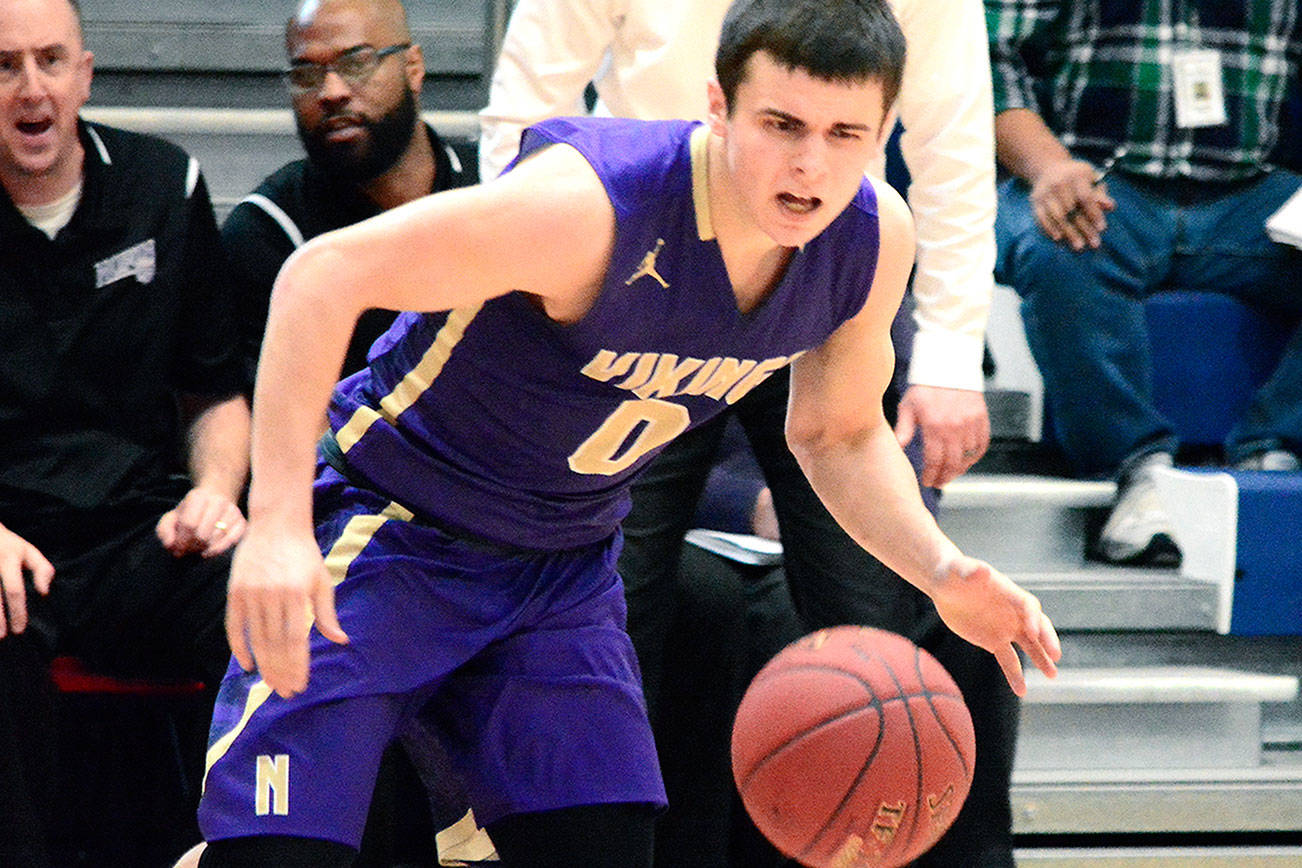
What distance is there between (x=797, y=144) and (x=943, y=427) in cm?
116

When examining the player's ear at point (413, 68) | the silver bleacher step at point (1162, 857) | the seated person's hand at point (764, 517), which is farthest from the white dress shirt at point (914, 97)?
the silver bleacher step at point (1162, 857)

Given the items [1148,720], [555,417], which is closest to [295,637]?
[555,417]

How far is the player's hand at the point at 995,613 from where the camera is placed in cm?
210

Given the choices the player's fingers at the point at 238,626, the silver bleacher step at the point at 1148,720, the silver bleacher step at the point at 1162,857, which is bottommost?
the silver bleacher step at the point at 1162,857

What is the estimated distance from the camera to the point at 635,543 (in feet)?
9.71

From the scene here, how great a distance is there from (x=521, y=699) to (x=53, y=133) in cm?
181

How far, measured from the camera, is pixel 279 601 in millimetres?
1743

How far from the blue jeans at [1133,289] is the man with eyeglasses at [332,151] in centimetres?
153

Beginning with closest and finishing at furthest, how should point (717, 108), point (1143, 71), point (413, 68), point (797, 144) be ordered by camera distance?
point (797, 144)
point (717, 108)
point (413, 68)
point (1143, 71)

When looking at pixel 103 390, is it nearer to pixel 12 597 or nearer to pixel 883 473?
pixel 12 597

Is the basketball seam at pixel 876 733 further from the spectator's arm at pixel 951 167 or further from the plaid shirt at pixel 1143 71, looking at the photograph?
the plaid shirt at pixel 1143 71

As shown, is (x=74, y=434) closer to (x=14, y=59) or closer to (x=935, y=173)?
(x=14, y=59)

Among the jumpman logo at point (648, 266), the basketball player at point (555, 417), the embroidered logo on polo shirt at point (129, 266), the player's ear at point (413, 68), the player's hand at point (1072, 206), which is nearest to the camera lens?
the basketball player at point (555, 417)

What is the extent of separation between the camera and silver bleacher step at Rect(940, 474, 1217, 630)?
4098mm
